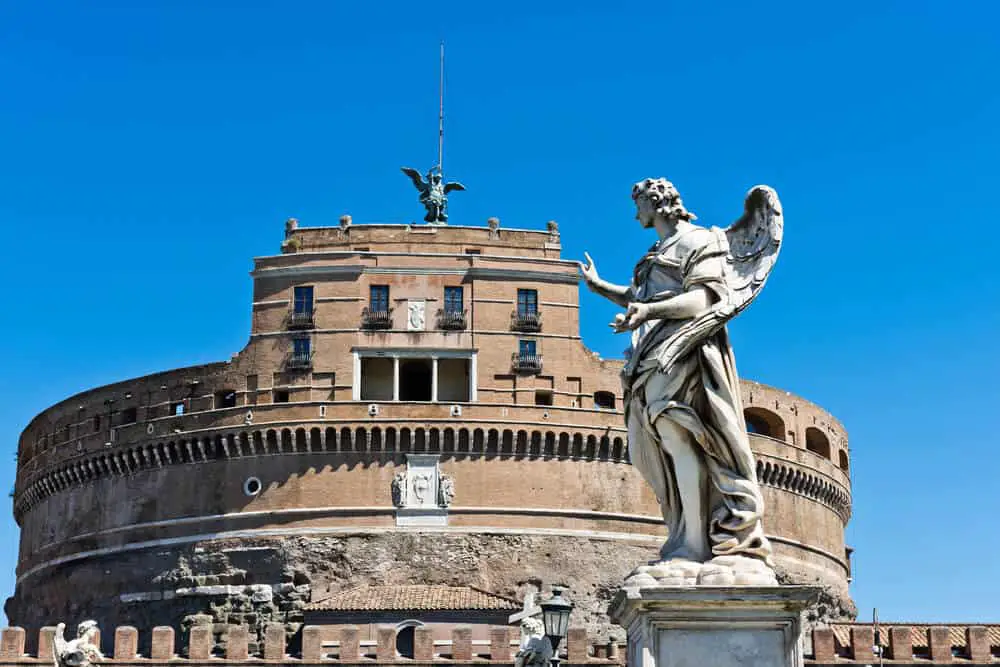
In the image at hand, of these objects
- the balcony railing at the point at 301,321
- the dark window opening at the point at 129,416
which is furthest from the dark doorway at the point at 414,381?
the dark window opening at the point at 129,416

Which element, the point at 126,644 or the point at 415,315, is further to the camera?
the point at 415,315

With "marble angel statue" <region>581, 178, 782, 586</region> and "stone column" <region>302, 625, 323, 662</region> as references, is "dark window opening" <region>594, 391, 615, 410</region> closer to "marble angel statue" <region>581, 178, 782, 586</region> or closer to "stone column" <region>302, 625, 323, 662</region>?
"stone column" <region>302, 625, 323, 662</region>

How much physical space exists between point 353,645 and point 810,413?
75.9 ft

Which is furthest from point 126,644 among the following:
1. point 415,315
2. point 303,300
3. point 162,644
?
point 415,315

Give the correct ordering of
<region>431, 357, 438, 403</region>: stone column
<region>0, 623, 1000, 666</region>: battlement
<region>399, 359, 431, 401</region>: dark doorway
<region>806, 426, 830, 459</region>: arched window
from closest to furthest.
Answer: <region>0, 623, 1000, 666</region>: battlement → <region>431, 357, 438, 403</region>: stone column → <region>399, 359, 431, 401</region>: dark doorway → <region>806, 426, 830, 459</region>: arched window

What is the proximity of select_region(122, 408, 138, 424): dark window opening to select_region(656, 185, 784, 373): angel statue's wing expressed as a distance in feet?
162

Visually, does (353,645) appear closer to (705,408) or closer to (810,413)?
(810,413)

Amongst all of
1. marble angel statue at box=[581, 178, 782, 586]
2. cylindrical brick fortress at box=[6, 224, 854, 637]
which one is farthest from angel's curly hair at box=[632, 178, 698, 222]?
cylindrical brick fortress at box=[6, 224, 854, 637]

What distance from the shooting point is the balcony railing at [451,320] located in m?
50.8

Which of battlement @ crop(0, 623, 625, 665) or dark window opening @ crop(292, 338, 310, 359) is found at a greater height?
dark window opening @ crop(292, 338, 310, 359)

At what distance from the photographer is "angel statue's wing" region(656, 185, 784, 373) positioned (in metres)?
5.74

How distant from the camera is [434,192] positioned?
5788 cm

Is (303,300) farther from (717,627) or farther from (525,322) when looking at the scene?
(717,627)

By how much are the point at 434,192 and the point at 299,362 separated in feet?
33.9
